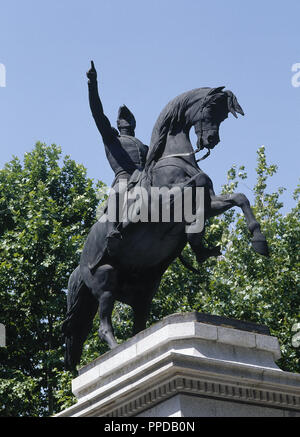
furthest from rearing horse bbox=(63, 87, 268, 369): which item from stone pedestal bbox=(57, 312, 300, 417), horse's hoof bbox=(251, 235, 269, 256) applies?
stone pedestal bbox=(57, 312, 300, 417)

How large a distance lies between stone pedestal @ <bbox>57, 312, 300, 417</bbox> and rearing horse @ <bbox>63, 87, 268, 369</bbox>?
55.7 inches

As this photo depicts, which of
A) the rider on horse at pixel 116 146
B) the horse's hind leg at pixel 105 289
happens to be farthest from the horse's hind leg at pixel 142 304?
the rider on horse at pixel 116 146

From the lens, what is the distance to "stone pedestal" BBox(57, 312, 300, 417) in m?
7.56

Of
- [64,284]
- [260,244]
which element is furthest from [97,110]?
[64,284]

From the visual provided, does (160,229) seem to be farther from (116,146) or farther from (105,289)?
(116,146)

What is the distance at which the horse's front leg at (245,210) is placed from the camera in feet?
29.6

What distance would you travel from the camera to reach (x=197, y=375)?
7547mm

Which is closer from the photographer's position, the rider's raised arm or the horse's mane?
the horse's mane

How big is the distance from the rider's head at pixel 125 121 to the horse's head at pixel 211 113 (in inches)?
69.7

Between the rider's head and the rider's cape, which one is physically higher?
the rider's head

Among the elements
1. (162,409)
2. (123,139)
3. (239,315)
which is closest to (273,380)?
(162,409)

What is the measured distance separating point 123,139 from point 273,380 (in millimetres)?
4721

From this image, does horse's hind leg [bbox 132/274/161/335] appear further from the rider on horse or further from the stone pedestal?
the stone pedestal

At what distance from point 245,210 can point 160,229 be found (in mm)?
1140
